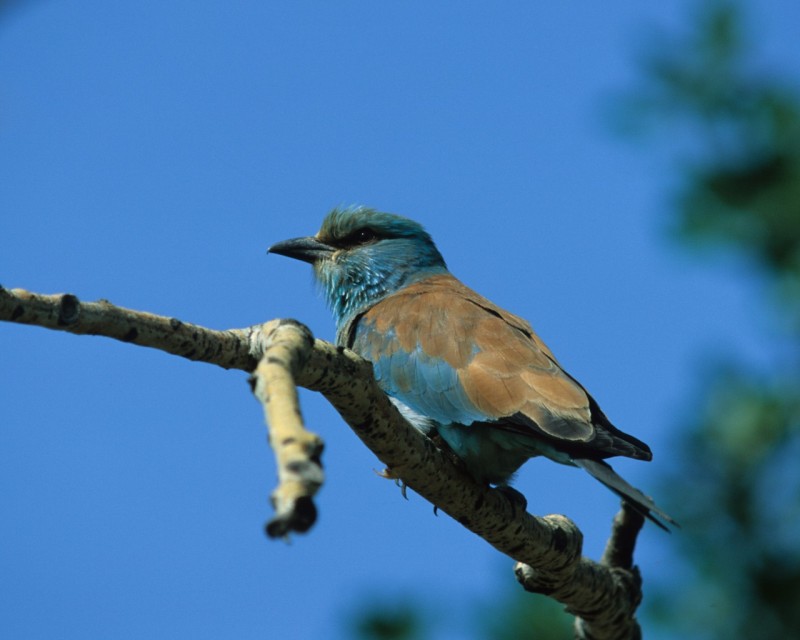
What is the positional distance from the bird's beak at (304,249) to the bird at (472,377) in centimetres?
33

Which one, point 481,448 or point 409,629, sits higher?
point 481,448

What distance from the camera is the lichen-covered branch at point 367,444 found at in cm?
278

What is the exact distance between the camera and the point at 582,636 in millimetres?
5863

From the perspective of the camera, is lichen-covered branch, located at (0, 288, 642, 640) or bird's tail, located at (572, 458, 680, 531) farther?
bird's tail, located at (572, 458, 680, 531)

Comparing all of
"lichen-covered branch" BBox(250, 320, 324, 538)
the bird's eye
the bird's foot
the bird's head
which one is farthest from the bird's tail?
the bird's eye

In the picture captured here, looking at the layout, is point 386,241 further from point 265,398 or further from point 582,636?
point 265,398

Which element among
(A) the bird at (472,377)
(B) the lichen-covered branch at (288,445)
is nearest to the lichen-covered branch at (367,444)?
(B) the lichen-covered branch at (288,445)

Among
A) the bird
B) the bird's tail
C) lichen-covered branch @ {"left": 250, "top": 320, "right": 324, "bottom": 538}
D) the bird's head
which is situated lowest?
lichen-covered branch @ {"left": 250, "top": 320, "right": 324, "bottom": 538}

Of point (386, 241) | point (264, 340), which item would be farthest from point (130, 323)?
point (386, 241)

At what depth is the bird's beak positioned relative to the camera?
750 cm

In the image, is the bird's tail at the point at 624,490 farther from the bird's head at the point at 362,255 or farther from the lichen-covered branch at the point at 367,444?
the bird's head at the point at 362,255

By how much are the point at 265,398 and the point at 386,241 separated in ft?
14.9

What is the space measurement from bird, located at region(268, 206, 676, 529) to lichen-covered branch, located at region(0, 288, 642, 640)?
29cm

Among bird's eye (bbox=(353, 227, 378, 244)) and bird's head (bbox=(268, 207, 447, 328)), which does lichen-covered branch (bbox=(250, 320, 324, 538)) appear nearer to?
bird's head (bbox=(268, 207, 447, 328))
